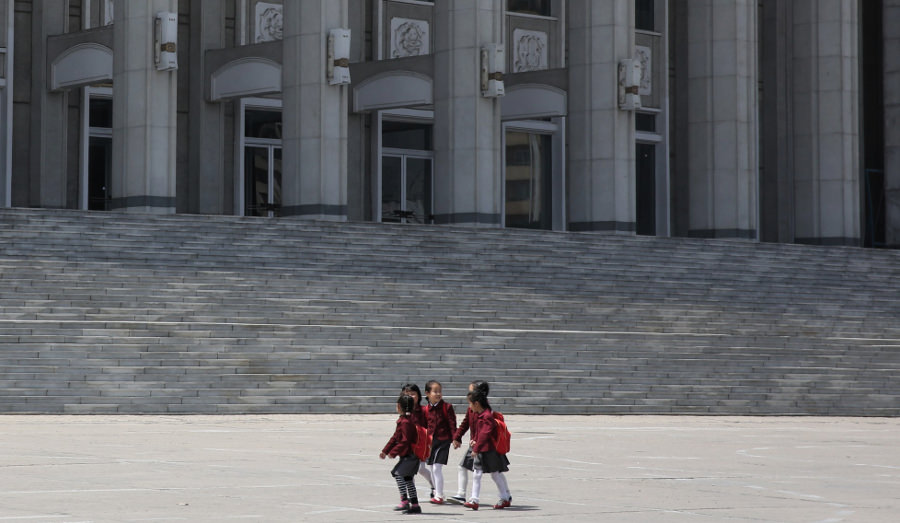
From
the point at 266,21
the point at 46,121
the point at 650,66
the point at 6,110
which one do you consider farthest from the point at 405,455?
the point at 650,66

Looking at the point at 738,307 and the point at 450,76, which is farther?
the point at 450,76

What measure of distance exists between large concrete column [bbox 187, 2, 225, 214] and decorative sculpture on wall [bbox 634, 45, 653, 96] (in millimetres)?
13963

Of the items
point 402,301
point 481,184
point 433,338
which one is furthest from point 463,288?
point 481,184

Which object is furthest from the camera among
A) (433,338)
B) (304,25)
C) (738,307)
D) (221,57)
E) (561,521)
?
(221,57)

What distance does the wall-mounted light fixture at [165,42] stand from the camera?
110 ft

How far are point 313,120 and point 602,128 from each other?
809cm

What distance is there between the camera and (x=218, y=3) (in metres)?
40.2

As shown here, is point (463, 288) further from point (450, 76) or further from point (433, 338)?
point (450, 76)

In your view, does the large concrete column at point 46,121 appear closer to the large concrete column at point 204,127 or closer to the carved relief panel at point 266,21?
the large concrete column at point 204,127

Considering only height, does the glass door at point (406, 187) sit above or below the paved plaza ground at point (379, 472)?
above

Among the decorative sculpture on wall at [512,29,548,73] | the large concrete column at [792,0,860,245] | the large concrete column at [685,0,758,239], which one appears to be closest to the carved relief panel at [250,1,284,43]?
the decorative sculpture on wall at [512,29,548,73]

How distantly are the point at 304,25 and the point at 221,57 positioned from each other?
4429 mm

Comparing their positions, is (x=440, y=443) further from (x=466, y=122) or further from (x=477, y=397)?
(x=466, y=122)

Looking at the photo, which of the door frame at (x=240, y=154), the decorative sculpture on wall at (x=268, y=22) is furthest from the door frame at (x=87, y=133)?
the decorative sculpture on wall at (x=268, y=22)
